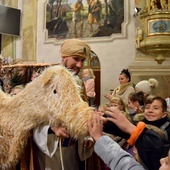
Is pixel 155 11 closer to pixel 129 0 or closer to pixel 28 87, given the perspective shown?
pixel 129 0

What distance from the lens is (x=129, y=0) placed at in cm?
1098

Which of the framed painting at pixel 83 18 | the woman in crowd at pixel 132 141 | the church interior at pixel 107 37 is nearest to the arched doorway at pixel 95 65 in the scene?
the church interior at pixel 107 37

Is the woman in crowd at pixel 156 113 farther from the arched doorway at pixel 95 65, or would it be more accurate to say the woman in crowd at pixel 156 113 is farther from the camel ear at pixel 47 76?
the arched doorway at pixel 95 65

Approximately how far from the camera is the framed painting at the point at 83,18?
1111cm

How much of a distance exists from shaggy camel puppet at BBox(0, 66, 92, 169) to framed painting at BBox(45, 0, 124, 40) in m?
9.31

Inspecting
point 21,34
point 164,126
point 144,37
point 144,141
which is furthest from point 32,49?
point 144,141

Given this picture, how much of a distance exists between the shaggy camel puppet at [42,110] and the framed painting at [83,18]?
931cm

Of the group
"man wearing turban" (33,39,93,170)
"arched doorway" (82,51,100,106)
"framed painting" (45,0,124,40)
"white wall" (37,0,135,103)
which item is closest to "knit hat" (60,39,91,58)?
"man wearing turban" (33,39,93,170)

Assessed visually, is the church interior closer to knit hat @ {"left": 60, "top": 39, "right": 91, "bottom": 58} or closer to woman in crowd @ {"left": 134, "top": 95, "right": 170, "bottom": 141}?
woman in crowd @ {"left": 134, "top": 95, "right": 170, "bottom": 141}

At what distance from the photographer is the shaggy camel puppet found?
1810mm

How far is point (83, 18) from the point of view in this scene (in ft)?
37.9

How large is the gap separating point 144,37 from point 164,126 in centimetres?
750

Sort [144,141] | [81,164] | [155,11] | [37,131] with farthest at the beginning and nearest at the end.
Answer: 1. [155,11]
2. [81,164]
3. [37,131]
4. [144,141]

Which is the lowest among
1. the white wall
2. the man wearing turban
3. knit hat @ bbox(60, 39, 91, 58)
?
the man wearing turban
